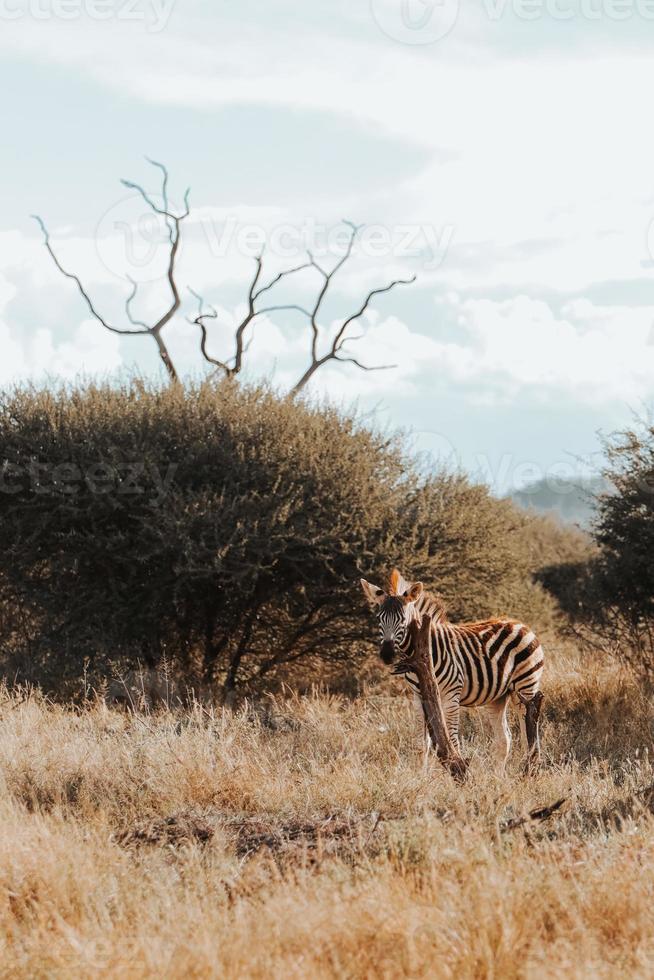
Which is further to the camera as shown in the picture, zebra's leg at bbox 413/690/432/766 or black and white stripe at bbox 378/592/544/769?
black and white stripe at bbox 378/592/544/769

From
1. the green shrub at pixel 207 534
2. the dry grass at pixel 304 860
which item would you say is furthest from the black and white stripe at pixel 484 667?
the green shrub at pixel 207 534

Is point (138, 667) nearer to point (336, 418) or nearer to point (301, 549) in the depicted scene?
point (301, 549)

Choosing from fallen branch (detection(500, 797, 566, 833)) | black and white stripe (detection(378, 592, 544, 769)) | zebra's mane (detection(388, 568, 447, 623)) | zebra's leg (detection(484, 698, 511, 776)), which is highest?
zebra's mane (detection(388, 568, 447, 623))

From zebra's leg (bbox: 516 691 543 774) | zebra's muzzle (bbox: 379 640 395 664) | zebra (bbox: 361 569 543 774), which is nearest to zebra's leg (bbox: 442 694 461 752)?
zebra (bbox: 361 569 543 774)

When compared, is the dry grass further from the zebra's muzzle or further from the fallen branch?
the zebra's muzzle

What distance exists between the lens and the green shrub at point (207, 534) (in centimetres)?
1541

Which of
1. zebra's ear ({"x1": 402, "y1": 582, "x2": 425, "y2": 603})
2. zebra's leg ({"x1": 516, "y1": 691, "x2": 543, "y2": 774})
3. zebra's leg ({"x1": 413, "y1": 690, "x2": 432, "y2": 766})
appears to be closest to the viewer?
zebra's leg ({"x1": 413, "y1": 690, "x2": 432, "y2": 766})

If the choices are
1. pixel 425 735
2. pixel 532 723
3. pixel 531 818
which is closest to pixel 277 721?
pixel 532 723

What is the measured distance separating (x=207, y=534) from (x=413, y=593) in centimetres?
572

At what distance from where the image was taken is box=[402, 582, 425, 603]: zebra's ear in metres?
9.78

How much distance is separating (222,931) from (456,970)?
3.73 feet

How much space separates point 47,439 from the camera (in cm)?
1653

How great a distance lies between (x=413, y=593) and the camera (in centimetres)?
987

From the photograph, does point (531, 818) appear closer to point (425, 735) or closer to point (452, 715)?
point (425, 735)
